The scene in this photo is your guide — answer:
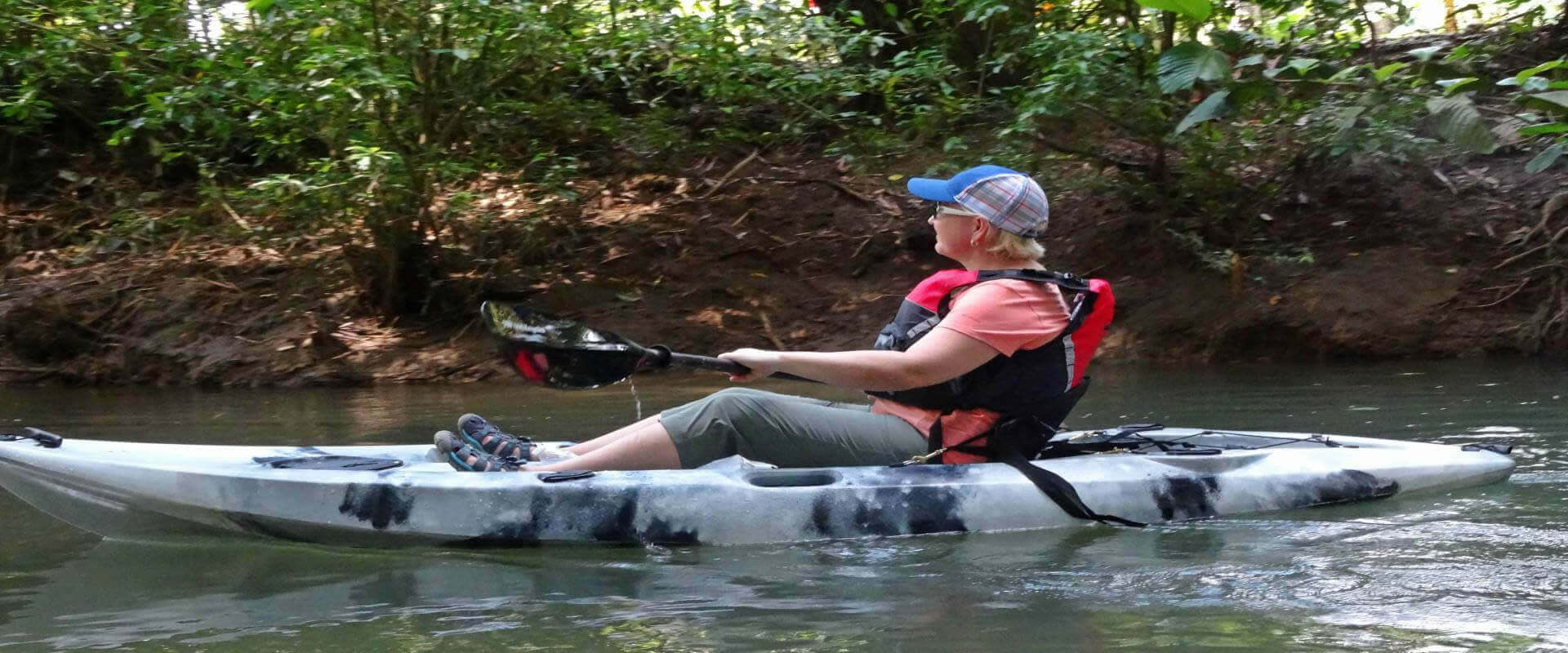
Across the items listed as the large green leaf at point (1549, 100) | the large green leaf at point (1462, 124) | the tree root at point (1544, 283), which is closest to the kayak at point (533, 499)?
the large green leaf at point (1549, 100)

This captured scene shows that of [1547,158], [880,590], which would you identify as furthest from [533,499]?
[1547,158]

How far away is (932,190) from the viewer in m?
3.75

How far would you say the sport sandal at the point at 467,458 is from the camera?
4.01m

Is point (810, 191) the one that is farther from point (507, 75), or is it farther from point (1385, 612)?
point (1385, 612)

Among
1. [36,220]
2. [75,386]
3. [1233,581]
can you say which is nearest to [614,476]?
[1233,581]

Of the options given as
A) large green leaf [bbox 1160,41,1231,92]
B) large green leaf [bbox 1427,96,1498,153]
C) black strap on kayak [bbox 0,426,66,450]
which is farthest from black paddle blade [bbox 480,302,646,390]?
large green leaf [bbox 1427,96,1498,153]

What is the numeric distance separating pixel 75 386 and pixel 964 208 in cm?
684

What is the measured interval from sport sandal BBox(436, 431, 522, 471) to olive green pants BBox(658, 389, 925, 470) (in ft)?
1.59

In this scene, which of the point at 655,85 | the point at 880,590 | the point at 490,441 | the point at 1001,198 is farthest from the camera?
the point at 655,85

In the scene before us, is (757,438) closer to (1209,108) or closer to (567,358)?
(567,358)

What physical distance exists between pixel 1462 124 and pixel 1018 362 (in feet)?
10.9

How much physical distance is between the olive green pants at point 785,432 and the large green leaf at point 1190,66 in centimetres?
314

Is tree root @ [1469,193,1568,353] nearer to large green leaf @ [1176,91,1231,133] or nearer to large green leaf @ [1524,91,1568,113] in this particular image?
large green leaf @ [1524,91,1568,113]

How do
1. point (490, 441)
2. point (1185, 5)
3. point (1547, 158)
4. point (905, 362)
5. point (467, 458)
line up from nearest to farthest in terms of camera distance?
point (905, 362) → point (467, 458) → point (490, 441) → point (1185, 5) → point (1547, 158)
